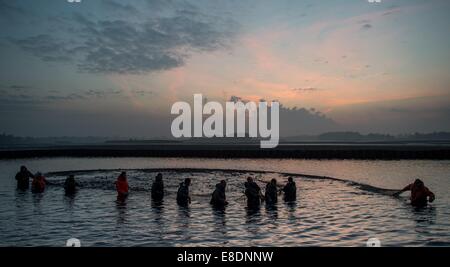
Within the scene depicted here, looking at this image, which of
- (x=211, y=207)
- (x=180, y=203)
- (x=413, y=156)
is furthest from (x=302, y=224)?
(x=413, y=156)

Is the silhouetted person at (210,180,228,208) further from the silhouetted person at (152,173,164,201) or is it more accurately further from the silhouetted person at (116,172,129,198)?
the silhouetted person at (116,172,129,198)

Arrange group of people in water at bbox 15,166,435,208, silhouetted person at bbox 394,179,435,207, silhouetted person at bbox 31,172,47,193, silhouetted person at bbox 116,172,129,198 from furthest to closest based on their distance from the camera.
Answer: silhouetted person at bbox 31,172,47,193 → silhouetted person at bbox 116,172,129,198 → group of people in water at bbox 15,166,435,208 → silhouetted person at bbox 394,179,435,207

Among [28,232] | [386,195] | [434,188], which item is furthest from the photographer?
[434,188]

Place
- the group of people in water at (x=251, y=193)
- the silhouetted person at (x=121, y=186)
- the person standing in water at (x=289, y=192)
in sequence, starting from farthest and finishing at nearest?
1. the silhouetted person at (x=121, y=186)
2. the person standing in water at (x=289, y=192)
3. the group of people in water at (x=251, y=193)

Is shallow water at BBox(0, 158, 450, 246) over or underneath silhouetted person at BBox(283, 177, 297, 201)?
underneath

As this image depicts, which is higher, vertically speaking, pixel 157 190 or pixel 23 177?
pixel 23 177

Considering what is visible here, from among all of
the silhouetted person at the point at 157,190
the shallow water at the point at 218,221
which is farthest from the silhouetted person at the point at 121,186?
the silhouetted person at the point at 157,190

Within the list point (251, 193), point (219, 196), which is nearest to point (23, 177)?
point (219, 196)

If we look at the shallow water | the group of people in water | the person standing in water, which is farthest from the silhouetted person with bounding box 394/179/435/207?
the person standing in water

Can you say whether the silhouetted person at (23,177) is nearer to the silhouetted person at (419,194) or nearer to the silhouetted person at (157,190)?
the silhouetted person at (157,190)

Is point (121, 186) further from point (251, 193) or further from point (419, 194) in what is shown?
point (419, 194)
